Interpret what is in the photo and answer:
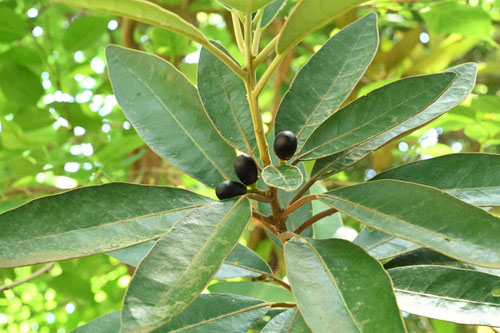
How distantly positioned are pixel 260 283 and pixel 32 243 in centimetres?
48

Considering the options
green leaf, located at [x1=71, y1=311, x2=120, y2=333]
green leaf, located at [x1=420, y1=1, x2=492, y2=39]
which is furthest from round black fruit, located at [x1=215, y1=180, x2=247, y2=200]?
green leaf, located at [x1=420, y1=1, x2=492, y2=39]

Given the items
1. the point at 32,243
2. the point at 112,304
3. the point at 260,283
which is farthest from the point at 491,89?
the point at 32,243

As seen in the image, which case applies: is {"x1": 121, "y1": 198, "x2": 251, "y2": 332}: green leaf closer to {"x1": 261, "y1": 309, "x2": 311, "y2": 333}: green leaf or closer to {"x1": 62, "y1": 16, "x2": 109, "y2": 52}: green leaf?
{"x1": 261, "y1": 309, "x2": 311, "y2": 333}: green leaf

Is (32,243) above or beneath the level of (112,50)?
beneath

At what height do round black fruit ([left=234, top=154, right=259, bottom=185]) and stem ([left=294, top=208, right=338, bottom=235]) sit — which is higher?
round black fruit ([left=234, top=154, right=259, bottom=185])

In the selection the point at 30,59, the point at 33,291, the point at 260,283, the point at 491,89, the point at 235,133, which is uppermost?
the point at 235,133

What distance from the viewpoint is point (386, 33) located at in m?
3.01

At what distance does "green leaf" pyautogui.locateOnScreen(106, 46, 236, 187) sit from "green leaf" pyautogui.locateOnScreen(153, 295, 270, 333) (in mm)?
149

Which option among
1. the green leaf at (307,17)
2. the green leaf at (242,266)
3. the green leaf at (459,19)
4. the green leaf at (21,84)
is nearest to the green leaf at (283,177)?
the green leaf at (307,17)

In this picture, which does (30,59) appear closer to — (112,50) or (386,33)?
(112,50)

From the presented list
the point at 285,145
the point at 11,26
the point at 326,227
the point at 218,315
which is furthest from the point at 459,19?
the point at 11,26

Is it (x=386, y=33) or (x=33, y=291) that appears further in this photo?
(x=386, y=33)

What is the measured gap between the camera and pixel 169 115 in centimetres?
71

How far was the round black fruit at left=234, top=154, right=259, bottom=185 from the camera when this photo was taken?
24.9 inches
